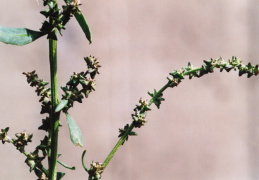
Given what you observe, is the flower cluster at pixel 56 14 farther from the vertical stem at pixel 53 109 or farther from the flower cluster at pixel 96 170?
the flower cluster at pixel 96 170

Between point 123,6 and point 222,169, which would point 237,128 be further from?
point 123,6

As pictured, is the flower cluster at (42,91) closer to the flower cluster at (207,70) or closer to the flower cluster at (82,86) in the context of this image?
the flower cluster at (82,86)

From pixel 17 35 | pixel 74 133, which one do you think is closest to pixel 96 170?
pixel 74 133

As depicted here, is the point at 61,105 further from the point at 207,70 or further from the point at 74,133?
the point at 207,70

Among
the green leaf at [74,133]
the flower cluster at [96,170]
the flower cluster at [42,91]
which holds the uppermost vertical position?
the flower cluster at [42,91]

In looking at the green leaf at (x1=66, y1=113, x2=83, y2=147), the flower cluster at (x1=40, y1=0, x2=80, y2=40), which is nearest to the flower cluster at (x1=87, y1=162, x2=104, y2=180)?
the green leaf at (x1=66, y1=113, x2=83, y2=147)

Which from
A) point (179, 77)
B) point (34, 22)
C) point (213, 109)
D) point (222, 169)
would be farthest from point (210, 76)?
point (179, 77)

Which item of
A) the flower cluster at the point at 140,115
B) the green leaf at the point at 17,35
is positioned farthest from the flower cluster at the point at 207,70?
the green leaf at the point at 17,35

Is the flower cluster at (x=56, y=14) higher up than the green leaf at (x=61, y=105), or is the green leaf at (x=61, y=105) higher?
the flower cluster at (x=56, y=14)

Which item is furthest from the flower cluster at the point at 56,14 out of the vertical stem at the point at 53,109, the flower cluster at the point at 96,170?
the flower cluster at the point at 96,170
